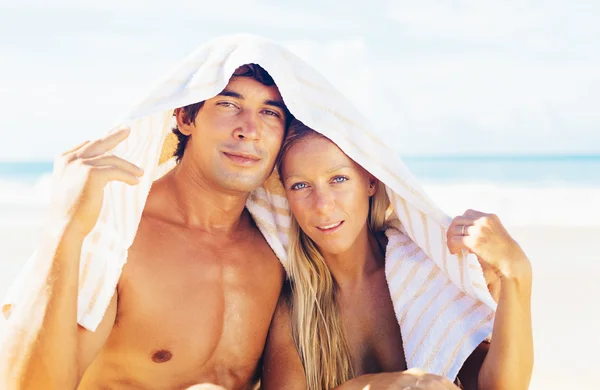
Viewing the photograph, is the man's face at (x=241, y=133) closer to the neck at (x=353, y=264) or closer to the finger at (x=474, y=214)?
the neck at (x=353, y=264)

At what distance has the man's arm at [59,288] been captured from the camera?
266cm

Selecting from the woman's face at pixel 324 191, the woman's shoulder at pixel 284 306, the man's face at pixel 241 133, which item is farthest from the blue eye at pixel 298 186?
the woman's shoulder at pixel 284 306

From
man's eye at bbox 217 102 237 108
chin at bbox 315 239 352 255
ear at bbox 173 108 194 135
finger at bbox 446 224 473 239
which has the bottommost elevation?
chin at bbox 315 239 352 255

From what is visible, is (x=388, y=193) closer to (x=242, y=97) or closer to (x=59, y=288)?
(x=242, y=97)

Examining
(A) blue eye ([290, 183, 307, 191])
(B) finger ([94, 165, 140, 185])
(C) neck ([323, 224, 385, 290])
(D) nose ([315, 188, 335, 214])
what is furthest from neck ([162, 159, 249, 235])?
(B) finger ([94, 165, 140, 185])

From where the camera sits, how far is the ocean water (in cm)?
1401

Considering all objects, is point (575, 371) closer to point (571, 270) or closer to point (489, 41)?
point (571, 270)

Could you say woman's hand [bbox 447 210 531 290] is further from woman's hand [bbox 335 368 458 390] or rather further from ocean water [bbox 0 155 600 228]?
ocean water [bbox 0 155 600 228]

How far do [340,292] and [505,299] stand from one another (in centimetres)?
90

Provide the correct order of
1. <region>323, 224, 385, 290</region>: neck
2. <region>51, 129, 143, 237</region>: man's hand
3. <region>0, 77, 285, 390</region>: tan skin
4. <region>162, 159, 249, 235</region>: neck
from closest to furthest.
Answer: <region>51, 129, 143, 237</region>: man's hand → <region>0, 77, 285, 390</region>: tan skin → <region>162, 159, 249, 235</region>: neck → <region>323, 224, 385, 290</region>: neck

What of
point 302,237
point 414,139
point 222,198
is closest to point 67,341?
point 222,198

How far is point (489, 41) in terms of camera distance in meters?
28.8

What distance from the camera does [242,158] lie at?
11.1 feet

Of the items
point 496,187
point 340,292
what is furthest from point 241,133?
point 496,187
